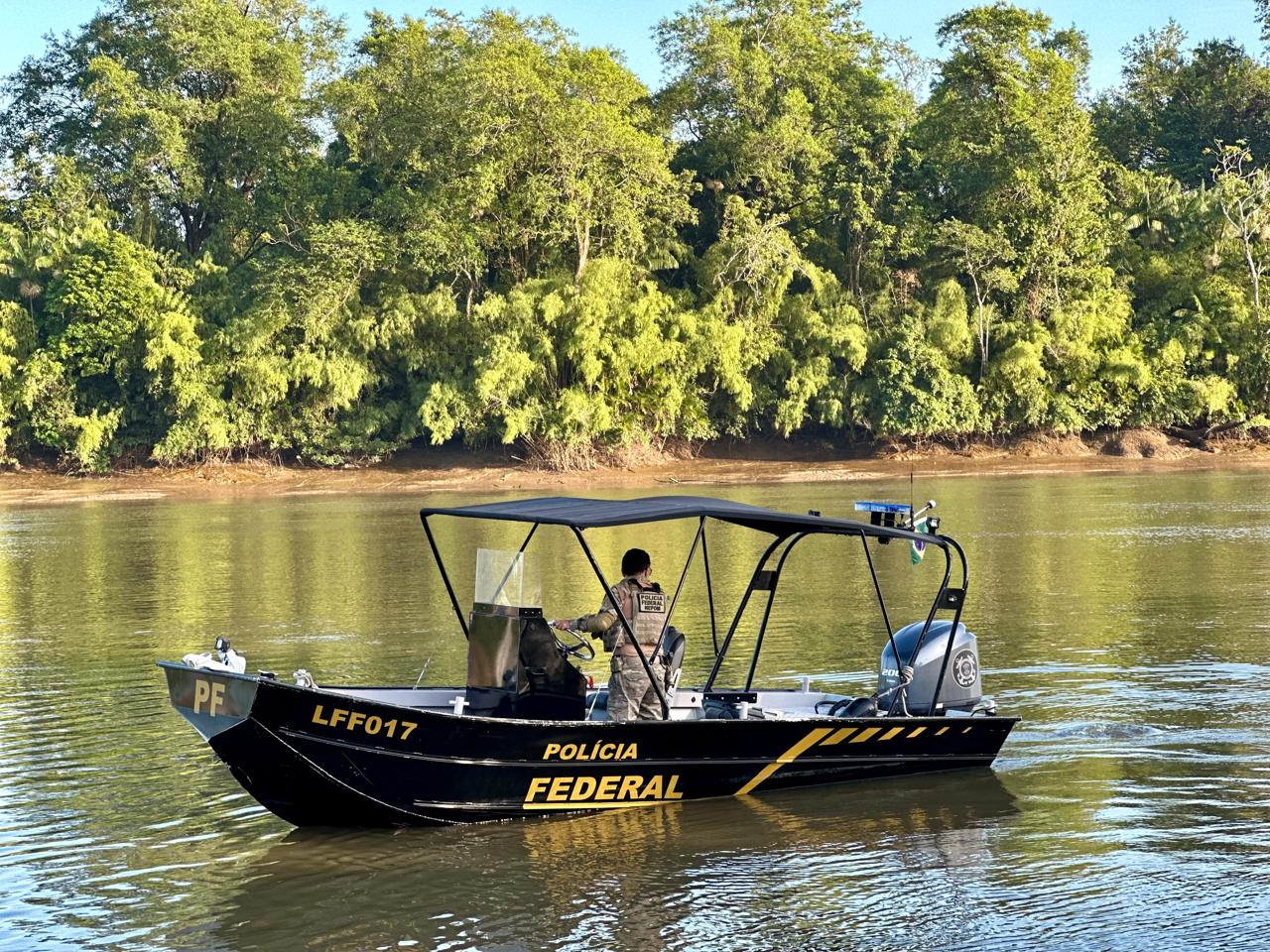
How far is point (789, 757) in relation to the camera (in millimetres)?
11125

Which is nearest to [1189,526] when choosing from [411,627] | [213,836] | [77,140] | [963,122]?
[411,627]

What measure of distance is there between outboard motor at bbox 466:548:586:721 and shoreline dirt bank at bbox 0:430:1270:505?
3515 centimetres

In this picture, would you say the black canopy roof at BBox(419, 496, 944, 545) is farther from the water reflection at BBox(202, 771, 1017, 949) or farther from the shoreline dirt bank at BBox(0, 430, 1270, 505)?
the shoreline dirt bank at BBox(0, 430, 1270, 505)

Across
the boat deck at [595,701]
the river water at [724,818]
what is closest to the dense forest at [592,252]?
the river water at [724,818]

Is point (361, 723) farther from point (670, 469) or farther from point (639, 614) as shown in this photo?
point (670, 469)

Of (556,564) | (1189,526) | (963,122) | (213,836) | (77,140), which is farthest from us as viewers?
(77,140)

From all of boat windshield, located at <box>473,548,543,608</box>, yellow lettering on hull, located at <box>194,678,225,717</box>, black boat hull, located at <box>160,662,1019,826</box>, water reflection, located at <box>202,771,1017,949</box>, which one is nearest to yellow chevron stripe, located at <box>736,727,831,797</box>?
black boat hull, located at <box>160,662,1019,826</box>

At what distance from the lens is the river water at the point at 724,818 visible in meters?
8.64

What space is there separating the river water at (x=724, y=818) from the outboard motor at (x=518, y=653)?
81 cm

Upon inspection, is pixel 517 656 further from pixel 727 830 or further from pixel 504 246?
pixel 504 246

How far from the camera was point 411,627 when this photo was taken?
19.3 m

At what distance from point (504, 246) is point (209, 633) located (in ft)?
116

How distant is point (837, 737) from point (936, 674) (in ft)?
3.93

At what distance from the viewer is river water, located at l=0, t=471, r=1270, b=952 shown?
28.3 feet
